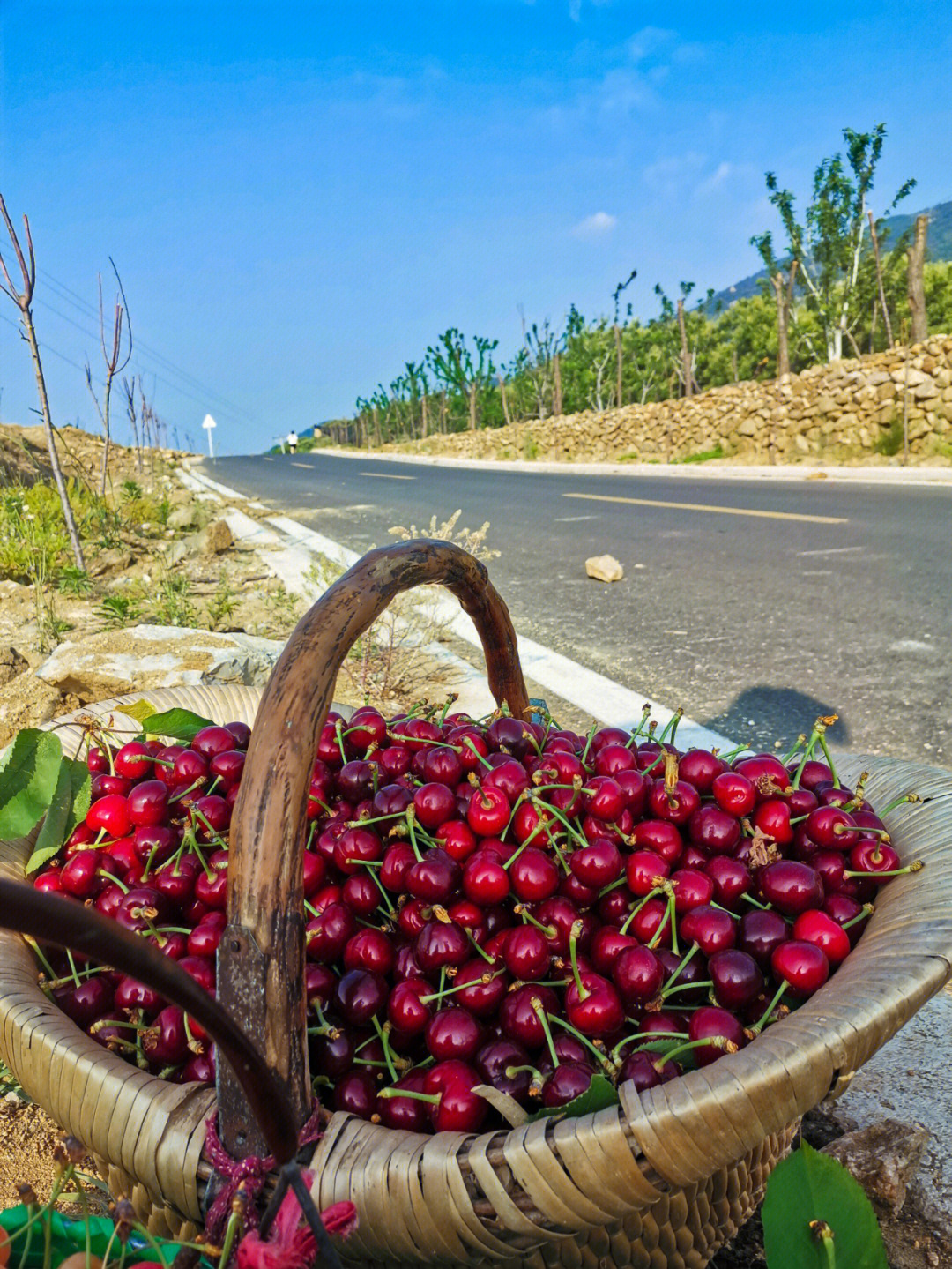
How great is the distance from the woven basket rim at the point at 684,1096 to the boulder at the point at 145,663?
1.82 metres

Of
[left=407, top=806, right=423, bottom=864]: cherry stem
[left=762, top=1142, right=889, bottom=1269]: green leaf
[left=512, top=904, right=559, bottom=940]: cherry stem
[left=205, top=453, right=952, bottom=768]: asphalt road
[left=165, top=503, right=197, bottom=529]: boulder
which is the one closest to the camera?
[left=762, top=1142, right=889, bottom=1269]: green leaf

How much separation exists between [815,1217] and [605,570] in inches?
197

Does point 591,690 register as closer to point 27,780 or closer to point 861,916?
point 861,916

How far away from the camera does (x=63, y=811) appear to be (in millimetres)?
1331

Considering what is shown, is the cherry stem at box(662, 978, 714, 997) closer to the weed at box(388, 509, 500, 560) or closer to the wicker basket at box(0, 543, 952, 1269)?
the wicker basket at box(0, 543, 952, 1269)

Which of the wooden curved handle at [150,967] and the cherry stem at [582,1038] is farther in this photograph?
the cherry stem at [582,1038]

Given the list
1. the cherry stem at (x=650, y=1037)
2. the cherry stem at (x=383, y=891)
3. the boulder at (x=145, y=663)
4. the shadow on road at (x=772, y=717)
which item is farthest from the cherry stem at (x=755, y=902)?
the boulder at (x=145, y=663)

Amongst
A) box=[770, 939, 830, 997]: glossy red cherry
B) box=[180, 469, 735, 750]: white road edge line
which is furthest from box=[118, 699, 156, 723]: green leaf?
box=[180, 469, 735, 750]: white road edge line

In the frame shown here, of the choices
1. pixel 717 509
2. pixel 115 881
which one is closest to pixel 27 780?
pixel 115 881

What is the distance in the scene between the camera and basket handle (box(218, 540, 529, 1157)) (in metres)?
0.74

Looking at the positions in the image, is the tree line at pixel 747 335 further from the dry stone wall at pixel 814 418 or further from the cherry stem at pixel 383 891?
the cherry stem at pixel 383 891

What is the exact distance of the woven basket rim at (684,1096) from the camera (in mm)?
738

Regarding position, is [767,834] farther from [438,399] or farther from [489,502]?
[438,399]

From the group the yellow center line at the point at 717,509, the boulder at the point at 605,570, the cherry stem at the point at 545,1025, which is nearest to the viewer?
the cherry stem at the point at 545,1025
